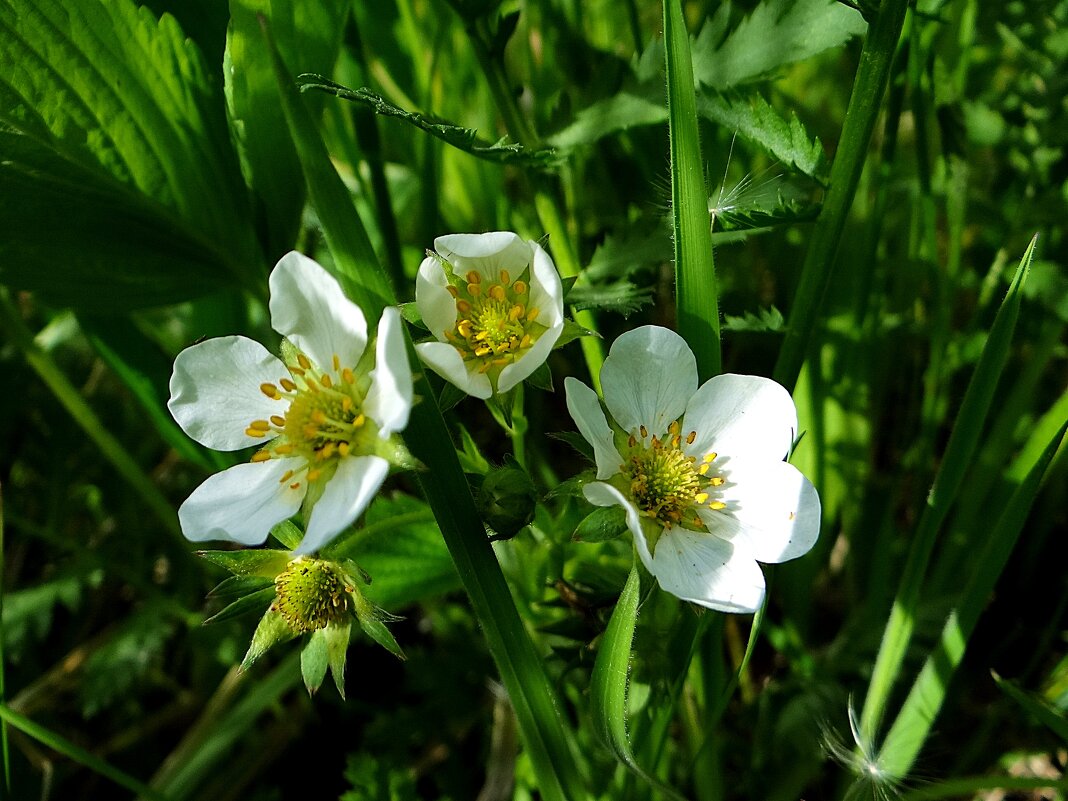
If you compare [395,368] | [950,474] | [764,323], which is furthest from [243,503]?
[950,474]

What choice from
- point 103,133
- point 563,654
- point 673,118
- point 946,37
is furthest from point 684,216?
point 946,37

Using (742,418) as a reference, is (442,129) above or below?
above

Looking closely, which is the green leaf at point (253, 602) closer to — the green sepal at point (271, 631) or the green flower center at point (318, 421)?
the green sepal at point (271, 631)

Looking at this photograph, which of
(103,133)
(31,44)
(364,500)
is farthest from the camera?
(103,133)

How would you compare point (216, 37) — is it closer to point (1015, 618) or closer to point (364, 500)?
point (364, 500)

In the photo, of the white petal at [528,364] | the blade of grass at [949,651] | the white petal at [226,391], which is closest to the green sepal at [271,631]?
the white petal at [226,391]

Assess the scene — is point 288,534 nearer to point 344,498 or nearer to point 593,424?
point 344,498
